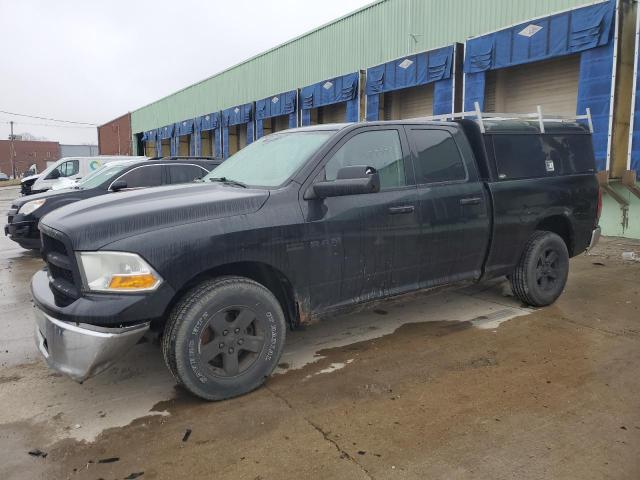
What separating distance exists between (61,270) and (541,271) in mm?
4409

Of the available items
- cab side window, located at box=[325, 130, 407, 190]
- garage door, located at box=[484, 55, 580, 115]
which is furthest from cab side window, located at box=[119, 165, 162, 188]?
garage door, located at box=[484, 55, 580, 115]

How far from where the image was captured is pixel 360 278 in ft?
12.3

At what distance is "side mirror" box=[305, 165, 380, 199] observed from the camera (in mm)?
3367

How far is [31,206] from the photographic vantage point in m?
8.16

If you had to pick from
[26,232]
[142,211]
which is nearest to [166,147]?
[26,232]

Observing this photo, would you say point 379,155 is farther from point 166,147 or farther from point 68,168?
point 166,147

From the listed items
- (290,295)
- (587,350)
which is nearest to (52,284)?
(290,295)

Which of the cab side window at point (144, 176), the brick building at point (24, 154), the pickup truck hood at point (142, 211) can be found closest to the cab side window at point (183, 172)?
the cab side window at point (144, 176)

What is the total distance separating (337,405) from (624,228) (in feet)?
30.6

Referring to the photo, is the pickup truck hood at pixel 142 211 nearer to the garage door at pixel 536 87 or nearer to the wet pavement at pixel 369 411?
the wet pavement at pixel 369 411

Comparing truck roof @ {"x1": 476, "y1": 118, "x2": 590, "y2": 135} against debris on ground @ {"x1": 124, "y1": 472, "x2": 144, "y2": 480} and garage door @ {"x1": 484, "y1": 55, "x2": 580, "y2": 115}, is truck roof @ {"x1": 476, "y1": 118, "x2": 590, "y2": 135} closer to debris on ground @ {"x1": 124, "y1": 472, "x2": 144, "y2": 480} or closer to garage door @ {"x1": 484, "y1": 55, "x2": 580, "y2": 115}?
debris on ground @ {"x1": 124, "y1": 472, "x2": 144, "y2": 480}

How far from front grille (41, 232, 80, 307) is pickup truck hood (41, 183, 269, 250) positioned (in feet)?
0.36

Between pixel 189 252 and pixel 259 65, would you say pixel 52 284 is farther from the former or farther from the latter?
pixel 259 65

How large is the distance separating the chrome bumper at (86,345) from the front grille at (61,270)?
Answer: 16 centimetres
